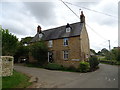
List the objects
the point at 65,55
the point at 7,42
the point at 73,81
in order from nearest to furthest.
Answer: the point at 73,81 → the point at 7,42 → the point at 65,55

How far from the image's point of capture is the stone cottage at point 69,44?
22.9 meters

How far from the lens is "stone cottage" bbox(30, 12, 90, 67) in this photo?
22.9 meters

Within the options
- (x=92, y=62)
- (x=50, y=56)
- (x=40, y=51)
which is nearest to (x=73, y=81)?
(x=92, y=62)

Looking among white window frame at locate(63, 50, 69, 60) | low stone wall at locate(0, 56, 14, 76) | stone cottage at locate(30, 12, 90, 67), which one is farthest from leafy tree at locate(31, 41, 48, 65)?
low stone wall at locate(0, 56, 14, 76)

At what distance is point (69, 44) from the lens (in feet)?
79.5

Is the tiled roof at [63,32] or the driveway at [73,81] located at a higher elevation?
the tiled roof at [63,32]

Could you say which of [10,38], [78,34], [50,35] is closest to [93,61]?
[78,34]

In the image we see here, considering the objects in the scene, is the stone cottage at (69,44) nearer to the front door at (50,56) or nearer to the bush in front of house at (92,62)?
the front door at (50,56)

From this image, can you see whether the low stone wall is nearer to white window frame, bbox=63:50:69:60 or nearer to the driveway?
the driveway

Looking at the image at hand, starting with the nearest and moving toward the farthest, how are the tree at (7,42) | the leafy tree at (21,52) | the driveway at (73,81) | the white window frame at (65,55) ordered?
the driveway at (73,81), the tree at (7,42), the white window frame at (65,55), the leafy tree at (21,52)

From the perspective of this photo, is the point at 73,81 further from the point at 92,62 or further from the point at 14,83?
the point at 92,62

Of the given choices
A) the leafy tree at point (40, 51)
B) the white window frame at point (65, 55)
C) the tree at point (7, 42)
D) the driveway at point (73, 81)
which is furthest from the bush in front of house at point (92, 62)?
the tree at point (7, 42)

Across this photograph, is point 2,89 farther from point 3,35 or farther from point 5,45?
point 3,35

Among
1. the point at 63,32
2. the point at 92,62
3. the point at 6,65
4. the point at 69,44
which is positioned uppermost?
the point at 63,32
